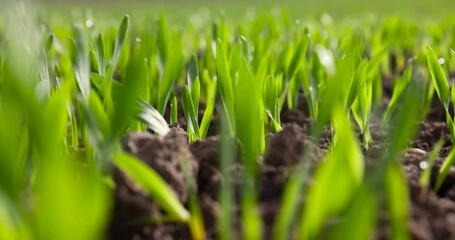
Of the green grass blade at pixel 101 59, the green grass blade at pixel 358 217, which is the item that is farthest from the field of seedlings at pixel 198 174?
the green grass blade at pixel 101 59

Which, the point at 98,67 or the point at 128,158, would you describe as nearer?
the point at 128,158

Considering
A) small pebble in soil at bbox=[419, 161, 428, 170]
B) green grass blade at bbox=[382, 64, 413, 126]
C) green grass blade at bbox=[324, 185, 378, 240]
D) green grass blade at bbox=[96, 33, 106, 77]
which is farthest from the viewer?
green grass blade at bbox=[382, 64, 413, 126]

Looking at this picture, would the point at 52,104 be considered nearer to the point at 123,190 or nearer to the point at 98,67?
the point at 123,190

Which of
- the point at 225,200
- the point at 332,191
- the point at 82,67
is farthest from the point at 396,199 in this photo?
the point at 82,67

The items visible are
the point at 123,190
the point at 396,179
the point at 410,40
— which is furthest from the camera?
the point at 410,40

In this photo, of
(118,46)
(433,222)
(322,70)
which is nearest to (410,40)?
(322,70)

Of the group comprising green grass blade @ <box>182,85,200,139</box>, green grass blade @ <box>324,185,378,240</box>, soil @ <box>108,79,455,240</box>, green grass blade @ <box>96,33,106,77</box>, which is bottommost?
green grass blade @ <box>324,185,378,240</box>

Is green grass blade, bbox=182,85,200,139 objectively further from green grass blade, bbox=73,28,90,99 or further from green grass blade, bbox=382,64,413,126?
green grass blade, bbox=382,64,413,126

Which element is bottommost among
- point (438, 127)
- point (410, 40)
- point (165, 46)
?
point (438, 127)

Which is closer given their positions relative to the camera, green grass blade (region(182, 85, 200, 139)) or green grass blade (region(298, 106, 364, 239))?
green grass blade (region(298, 106, 364, 239))

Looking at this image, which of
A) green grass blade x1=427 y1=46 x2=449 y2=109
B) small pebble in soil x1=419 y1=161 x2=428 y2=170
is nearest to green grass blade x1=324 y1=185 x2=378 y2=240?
small pebble in soil x1=419 y1=161 x2=428 y2=170
